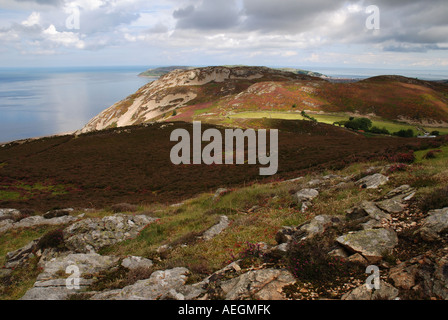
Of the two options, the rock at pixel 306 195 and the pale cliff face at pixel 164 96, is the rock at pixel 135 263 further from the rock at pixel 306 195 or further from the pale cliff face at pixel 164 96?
the pale cliff face at pixel 164 96

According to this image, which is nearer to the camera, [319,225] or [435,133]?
[319,225]

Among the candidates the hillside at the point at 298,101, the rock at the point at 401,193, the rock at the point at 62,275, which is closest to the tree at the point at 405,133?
the hillside at the point at 298,101

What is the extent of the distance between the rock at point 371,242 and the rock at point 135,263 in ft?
22.8

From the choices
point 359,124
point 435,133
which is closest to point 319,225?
point 359,124

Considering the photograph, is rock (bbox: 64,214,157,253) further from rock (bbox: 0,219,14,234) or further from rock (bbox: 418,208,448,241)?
rock (bbox: 418,208,448,241)

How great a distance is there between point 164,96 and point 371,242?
15120cm

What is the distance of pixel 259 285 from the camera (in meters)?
6.16

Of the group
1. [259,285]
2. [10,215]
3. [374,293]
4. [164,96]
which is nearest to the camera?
[374,293]

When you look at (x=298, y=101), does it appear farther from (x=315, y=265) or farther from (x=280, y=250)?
(x=315, y=265)

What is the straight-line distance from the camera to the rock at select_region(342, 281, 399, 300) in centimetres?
506

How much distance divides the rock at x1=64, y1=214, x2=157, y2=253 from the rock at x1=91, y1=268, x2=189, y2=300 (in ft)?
22.7
